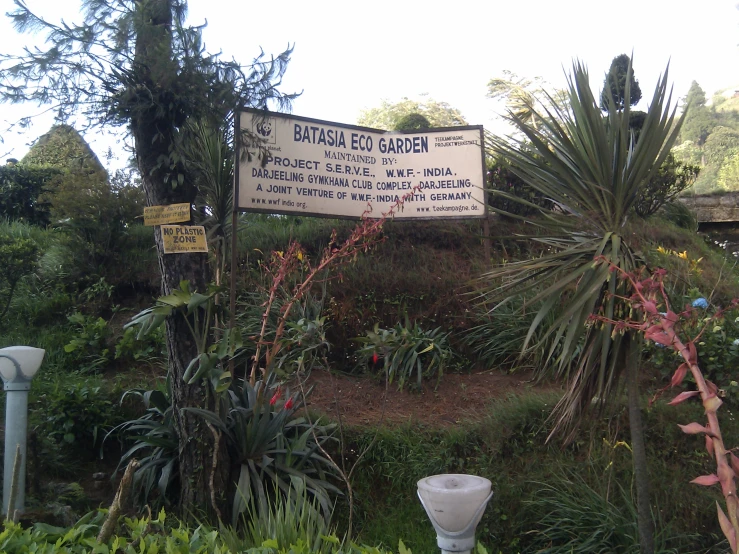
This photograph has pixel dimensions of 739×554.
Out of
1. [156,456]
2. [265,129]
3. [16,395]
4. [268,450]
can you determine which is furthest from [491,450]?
[265,129]

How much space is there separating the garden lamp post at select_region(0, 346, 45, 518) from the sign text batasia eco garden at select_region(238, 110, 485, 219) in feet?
8.36

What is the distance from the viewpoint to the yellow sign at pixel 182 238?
4.74 meters

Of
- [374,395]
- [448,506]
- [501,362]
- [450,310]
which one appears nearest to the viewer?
[448,506]

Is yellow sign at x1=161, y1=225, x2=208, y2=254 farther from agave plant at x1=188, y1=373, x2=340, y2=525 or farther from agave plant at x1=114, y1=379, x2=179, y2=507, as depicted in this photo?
agave plant at x1=114, y1=379, x2=179, y2=507

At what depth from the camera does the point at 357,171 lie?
7449 mm

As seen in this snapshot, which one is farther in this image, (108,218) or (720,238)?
(720,238)

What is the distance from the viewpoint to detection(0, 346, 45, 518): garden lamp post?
14.9ft

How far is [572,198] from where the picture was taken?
13.5 feet

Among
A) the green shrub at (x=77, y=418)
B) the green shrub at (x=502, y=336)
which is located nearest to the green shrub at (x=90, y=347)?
the green shrub at (x=77, y=418)

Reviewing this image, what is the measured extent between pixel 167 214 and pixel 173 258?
12.4 inches

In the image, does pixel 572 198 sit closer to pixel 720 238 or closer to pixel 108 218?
pixel 108 218

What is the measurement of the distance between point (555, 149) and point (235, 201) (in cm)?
332

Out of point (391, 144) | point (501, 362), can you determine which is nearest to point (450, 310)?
point (501, 362)

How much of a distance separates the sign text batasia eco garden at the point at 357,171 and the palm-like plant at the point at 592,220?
270 cm
